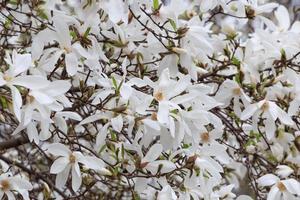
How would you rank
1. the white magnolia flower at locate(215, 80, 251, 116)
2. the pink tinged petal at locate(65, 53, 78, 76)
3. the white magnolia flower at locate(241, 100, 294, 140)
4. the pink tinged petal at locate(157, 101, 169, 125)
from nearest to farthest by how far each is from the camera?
the pink tinged petal at locate(157, 101, 169, 125) → the pink tinged petal at locate(65, 53, 78, 76) → the white magnolia flower at locate(241, 100, 294, 140) → the white magnolia flower at locate(215, 80, 251, 116)

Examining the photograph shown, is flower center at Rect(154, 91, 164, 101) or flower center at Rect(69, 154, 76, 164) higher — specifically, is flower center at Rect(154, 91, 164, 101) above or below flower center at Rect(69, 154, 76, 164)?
above

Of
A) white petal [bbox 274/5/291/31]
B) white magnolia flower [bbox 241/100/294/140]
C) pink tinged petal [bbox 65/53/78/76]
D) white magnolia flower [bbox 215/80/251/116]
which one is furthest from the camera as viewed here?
white petal [bbox 274/5/291/31]

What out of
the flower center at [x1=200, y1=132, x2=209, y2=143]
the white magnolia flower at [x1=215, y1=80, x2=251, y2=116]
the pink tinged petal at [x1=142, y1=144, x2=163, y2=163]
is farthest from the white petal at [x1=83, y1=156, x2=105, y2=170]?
the white magnolia flower at [x1=215, y1=80, x2=251, y2=116]

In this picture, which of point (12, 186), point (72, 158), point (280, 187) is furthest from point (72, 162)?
point (280, 187)

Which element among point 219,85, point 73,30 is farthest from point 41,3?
point 219,85

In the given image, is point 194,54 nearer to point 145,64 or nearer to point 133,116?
point 145,64

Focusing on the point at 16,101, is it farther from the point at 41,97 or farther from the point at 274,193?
the point at 274,193

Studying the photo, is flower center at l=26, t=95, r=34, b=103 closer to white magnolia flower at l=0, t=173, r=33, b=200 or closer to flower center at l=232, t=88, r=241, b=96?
white magnolia flower at l=0, t=173, r=33, b=200

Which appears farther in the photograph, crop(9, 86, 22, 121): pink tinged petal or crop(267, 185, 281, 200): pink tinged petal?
crop(267, 185, 281, 200): pink tinged petal
